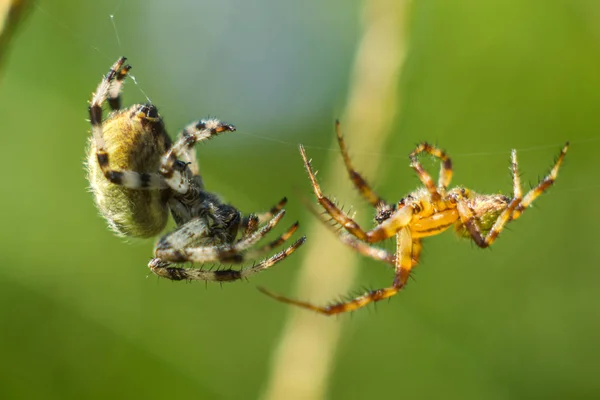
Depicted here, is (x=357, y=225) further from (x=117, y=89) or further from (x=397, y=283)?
(x=117, y=89)

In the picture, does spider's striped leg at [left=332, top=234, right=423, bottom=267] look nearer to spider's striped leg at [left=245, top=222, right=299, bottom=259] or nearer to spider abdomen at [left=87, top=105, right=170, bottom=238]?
spider's striped leg at [left=245, top=222, right=299, bottom=259]

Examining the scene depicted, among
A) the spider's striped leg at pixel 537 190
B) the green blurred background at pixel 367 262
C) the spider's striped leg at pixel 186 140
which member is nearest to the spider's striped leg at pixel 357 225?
the spider's striped leg at pixel 186 140

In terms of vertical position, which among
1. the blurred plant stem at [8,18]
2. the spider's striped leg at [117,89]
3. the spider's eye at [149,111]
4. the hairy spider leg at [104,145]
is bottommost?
the blurred plant stem at [8,18]

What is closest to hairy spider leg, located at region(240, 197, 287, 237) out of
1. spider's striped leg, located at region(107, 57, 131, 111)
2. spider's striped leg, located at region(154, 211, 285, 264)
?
spider's striped leg, located at region(154, 211, 285, 264)

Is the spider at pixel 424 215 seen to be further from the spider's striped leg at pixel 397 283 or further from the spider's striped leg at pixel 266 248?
the spider's striped leg at pixel 266 248

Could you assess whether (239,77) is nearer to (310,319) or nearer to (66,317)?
(66,317)

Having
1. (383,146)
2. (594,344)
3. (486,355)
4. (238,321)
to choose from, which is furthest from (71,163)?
(594,344)

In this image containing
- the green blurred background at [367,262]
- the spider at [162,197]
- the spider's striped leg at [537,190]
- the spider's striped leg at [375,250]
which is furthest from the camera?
the green blurred background at [367,262]

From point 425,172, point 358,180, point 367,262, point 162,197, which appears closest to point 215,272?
point 162,197
